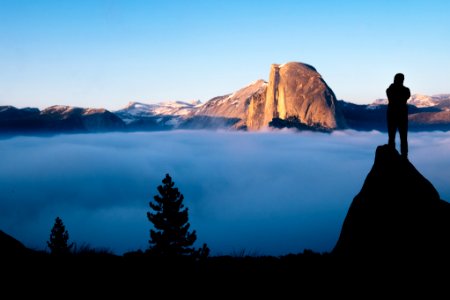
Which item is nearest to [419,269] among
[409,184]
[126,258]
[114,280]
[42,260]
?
[409,184]

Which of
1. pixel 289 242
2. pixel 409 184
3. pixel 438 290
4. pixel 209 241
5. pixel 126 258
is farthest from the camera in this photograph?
pixel 209 241

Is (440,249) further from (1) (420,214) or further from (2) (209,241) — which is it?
(2) (209,241)

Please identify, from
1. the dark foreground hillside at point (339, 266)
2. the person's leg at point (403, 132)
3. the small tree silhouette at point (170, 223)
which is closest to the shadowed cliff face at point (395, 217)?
the dark foreground hillside at point (339, 266)

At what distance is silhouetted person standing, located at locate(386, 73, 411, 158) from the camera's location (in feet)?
46.6

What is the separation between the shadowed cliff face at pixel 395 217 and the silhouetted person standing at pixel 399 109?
833 mm

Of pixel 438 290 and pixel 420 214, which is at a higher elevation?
pixel 420 214

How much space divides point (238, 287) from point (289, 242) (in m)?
176

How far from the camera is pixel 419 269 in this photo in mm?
10398

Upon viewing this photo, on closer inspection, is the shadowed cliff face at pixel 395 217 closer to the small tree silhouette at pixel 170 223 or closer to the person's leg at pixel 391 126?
the person's leg at pixel 391 126

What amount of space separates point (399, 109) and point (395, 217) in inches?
189

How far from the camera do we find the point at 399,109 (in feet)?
47.3

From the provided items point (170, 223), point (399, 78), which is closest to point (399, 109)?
point (399, 78)

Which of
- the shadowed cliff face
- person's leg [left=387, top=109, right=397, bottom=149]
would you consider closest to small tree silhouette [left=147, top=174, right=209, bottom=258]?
the shadowed cliff face

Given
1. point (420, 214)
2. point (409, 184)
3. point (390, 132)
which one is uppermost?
point (390, 132)
